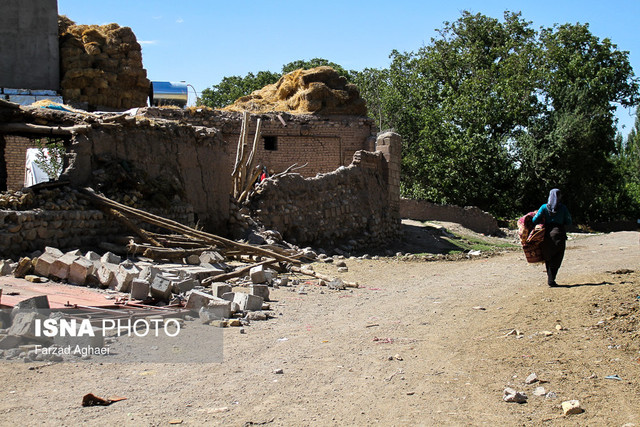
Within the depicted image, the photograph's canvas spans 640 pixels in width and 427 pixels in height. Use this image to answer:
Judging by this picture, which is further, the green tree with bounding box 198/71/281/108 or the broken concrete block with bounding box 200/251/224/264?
the green tree with bounding box 198/71/281/108

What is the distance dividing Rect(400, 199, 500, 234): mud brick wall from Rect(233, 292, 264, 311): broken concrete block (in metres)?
15.2

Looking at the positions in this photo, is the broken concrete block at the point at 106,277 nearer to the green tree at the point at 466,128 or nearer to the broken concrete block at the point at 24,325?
the broken concrete block at the point at 24,325

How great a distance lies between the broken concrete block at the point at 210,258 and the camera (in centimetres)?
971

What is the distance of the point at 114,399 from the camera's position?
14.3 feet

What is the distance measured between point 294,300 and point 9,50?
15.7 meters

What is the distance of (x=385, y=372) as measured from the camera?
16.8ft

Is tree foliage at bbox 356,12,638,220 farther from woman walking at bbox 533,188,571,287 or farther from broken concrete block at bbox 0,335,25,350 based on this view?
broken concrete block at bbox 0,335,25,350

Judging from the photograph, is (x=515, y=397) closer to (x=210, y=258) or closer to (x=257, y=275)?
(x=257, y=275)

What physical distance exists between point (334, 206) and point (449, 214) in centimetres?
915

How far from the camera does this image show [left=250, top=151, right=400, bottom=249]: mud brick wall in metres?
13.6

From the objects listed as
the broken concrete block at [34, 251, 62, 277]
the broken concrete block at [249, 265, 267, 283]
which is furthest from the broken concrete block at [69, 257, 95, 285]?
the broken concrete block at [249, 265, 267, 283]

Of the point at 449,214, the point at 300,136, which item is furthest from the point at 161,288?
the point at 449,214

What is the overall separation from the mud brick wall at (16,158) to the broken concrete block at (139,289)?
991cm

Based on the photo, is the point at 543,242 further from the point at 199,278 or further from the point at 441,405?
the point at 441,405
